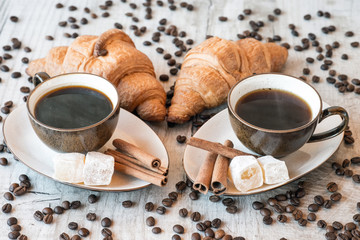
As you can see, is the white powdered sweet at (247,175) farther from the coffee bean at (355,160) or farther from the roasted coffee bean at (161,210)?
the coffee bean at (355,160)

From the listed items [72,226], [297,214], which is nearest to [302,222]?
[297,214]

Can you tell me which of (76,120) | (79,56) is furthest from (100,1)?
(76,120)

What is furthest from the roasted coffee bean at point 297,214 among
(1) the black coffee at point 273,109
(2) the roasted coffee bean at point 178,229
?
(2) the roasted coffee bean at point 178,229

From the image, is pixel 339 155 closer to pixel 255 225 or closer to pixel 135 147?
pixel 255 225

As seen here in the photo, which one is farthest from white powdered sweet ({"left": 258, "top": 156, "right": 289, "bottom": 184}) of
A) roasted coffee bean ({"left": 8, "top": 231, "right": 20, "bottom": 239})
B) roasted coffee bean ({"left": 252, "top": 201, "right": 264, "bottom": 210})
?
roasted coffee bean ({"left": 8, "top": 231, "right": 20, "bottom": 239})

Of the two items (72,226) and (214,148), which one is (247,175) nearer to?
(214,148)

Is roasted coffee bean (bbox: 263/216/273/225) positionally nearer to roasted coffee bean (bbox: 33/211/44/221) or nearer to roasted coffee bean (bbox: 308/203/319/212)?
roasted coffee bean (bbox: 308/203/319/212)

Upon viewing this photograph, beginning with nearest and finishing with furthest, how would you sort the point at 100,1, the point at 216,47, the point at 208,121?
the point at 208,121, the point at 216,47, the point at 100,1
